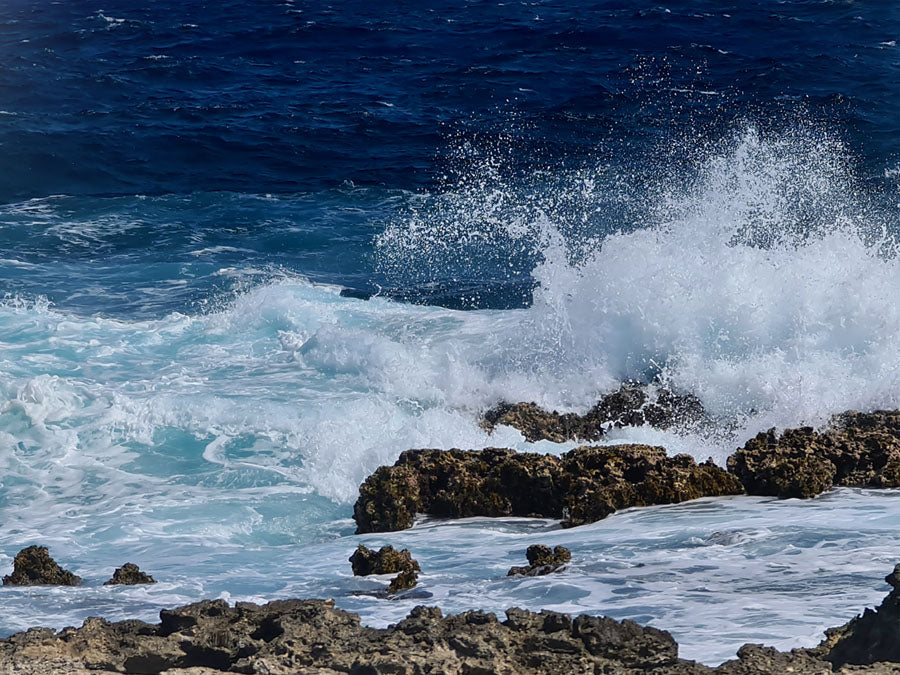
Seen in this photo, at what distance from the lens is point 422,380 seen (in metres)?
10.6

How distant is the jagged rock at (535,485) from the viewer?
7.16 metres

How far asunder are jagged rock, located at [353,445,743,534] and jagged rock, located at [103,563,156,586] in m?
1.57

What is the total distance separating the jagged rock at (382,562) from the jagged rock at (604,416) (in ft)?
10.5

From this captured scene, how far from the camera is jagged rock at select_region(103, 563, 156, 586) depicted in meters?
6.38

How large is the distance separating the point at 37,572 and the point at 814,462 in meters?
4.91

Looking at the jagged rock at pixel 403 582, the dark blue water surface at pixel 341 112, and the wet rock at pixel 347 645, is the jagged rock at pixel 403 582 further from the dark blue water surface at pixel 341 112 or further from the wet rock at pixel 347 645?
the dark blue water surface at pixel 341 112

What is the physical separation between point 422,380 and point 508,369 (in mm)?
834

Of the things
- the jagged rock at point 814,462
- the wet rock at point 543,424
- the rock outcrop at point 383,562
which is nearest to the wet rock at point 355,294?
the wet rock at point 543,424

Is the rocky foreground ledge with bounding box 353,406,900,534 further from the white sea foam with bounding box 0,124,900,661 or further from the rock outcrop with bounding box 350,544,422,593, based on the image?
the rock outcrop with bounding box 350,544,422,593

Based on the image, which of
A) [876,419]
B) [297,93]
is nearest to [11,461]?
[876,419]

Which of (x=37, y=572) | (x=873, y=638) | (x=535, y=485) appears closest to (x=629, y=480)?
(x=535, y=485)

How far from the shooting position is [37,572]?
6.54 meters

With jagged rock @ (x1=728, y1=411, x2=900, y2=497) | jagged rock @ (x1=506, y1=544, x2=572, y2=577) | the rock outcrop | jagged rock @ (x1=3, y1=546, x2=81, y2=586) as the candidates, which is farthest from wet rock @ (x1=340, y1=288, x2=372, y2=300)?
jagged rock @ (x1=506, y1=544, x2=572, y2=577)

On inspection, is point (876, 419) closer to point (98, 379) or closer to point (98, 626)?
point (98, 626)
